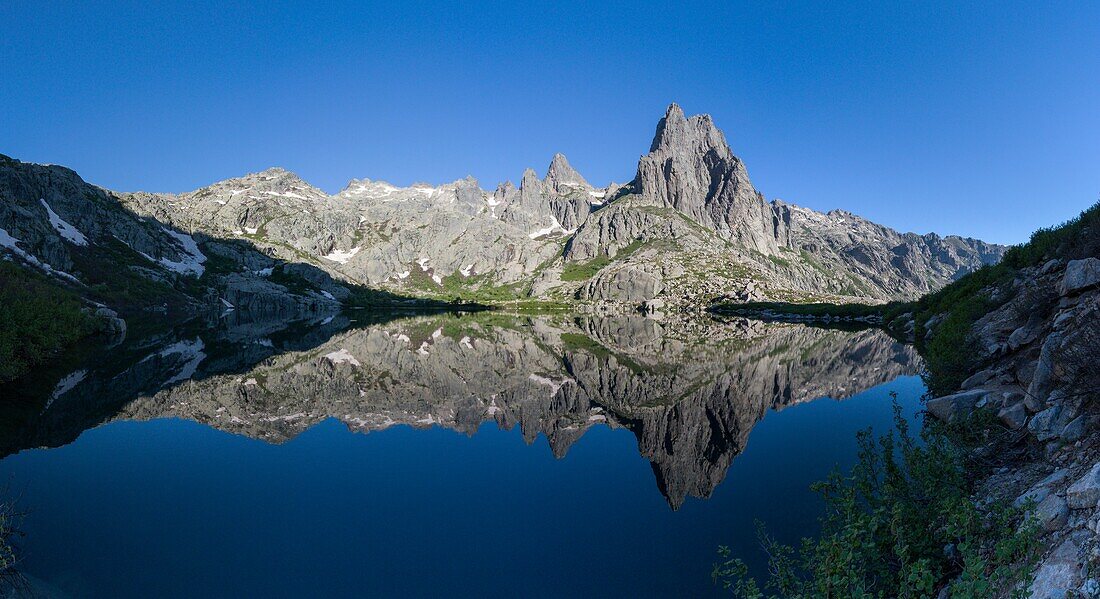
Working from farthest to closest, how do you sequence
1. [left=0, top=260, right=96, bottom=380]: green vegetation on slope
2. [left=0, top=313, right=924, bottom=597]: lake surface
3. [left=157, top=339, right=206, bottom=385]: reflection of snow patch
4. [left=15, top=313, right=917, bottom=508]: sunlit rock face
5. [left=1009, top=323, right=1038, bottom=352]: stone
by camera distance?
[left=157, top=339, right=206, bottom=385]: reflection of snow patch
[left=0, top=260, right=96, bottom=380]: green vegetation on slope
[left=15, top=313, right=917, bottom=508]: sunlit rock face
[left=1009, top=323, right=1038, bottom=352]: stone
[left=0, top=313, right=924, bottom=597]: lake surface

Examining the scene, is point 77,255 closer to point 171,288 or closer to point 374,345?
point 171,288

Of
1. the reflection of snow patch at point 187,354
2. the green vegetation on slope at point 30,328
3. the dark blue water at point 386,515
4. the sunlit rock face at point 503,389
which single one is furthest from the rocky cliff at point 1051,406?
the green vegetation on slope at point 30,328

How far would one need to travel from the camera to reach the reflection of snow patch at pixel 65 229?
147 m

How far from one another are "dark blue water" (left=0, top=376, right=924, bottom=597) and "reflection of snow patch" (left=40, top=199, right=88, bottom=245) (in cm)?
17735

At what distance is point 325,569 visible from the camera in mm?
13055

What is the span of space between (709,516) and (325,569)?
11.9 metres

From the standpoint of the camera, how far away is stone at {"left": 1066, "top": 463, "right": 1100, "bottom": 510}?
6.95 m

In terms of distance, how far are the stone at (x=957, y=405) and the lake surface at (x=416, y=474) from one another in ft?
16.7

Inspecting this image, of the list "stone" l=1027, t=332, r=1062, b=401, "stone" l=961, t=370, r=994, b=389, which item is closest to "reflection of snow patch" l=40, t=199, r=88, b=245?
"stone" l=961, t=370, r=994, b=389

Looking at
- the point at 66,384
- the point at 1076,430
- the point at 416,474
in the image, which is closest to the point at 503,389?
the point at 416,474

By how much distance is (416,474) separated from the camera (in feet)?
68.0

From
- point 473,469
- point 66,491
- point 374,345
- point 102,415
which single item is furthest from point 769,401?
point 374,345

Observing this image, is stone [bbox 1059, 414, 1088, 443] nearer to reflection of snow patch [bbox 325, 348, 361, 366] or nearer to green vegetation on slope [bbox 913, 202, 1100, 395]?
green vegetation on slope [bbox 913, 202, 1100, 395]

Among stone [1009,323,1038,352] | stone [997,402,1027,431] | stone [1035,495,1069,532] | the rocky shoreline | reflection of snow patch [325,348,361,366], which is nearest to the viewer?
the rocky shoreline
